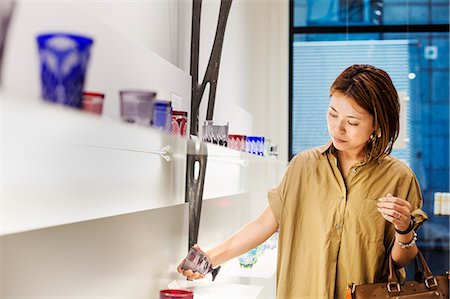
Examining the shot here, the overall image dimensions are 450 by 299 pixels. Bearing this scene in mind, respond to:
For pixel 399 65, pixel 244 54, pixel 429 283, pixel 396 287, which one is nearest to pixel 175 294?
pixel 396 287

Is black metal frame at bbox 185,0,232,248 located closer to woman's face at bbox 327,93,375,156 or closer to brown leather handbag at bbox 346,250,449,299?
woman's face at bbox 327,93,375,156

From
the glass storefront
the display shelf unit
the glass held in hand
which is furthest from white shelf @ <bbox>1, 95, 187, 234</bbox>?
the glass storefront

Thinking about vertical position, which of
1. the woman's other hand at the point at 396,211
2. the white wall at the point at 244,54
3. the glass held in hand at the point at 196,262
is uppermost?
the white wall at the point at 244,54

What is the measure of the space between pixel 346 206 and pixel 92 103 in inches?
73.3

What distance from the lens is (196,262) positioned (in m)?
2.49

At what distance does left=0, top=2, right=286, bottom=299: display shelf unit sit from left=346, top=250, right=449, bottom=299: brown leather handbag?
467 millimetres

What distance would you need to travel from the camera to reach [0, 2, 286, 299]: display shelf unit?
1152 mm

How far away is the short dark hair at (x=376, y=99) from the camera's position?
2.77 m

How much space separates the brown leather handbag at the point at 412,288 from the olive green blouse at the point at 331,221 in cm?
15

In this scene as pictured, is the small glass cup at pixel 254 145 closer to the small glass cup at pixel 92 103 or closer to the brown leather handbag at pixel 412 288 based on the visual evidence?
the brown leather handbag at pixel 412 288

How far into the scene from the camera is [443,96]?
4496 millimetres

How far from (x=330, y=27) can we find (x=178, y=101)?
2.49m

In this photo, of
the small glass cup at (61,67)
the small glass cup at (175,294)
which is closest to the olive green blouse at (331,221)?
the small glass cup at (175,294)

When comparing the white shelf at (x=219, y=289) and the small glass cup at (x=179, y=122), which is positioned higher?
the small glass cup at (x=179, y=122)
